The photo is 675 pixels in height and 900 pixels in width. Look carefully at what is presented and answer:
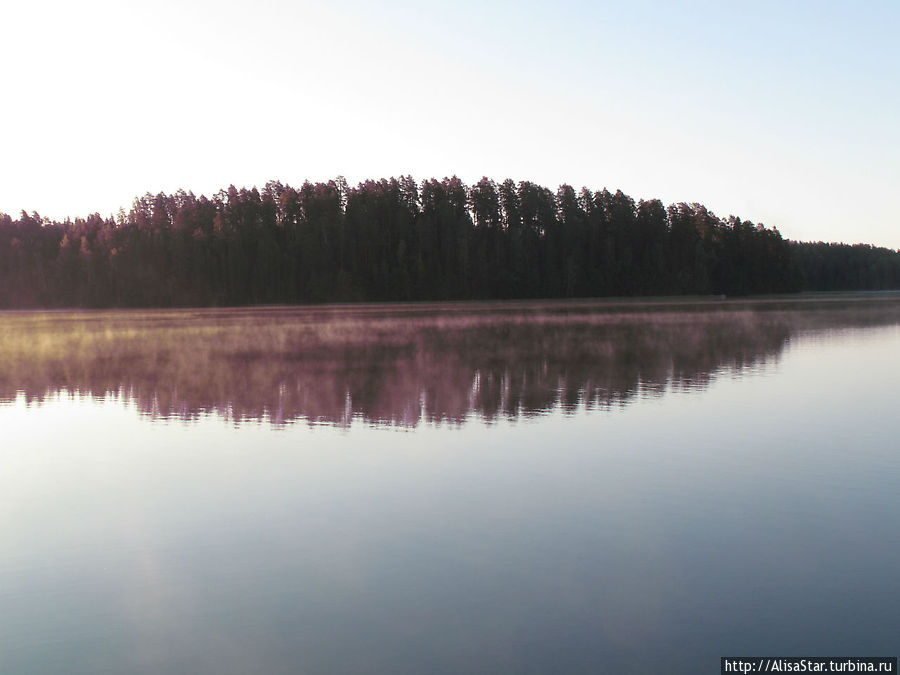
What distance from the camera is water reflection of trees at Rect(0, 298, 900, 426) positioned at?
2072 centimetres

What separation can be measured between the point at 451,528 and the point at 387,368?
1913 centimetres

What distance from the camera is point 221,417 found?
19391 mm

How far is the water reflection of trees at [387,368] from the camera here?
20719 mm

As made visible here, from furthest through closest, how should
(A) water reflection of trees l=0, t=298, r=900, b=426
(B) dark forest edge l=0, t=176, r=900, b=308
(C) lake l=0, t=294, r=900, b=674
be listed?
(B) dark forest edge l=0, t=176, r=900, b=308, (A) water reflection of trees l=0, t=298, r=900, b=426, (C) lake l=0, t=294, r=900, b=674

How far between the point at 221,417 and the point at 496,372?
1078 centimetres

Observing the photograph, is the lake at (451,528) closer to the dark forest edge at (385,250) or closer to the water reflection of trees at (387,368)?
the water reflection of trees at (387,368)

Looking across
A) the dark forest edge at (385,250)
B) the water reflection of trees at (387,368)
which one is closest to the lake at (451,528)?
the water reflection of trees at (387,368)

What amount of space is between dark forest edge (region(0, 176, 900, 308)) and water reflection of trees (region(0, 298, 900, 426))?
2898 inches

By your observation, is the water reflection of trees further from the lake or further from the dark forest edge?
the dark forest edge

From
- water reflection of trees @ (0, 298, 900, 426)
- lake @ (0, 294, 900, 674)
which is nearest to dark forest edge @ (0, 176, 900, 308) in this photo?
water reflection of trees @ (0, 298, 900, 426)

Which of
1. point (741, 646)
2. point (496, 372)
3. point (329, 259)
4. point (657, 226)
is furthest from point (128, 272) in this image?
point (741, 646)

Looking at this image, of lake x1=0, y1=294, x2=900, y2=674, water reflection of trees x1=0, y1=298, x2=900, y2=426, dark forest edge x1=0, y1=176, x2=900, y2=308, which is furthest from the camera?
dark forest edge x1=0, y1=176, x2=900, y2=308

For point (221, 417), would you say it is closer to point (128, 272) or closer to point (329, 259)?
point (329, 259)

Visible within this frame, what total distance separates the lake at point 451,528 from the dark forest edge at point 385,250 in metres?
102
